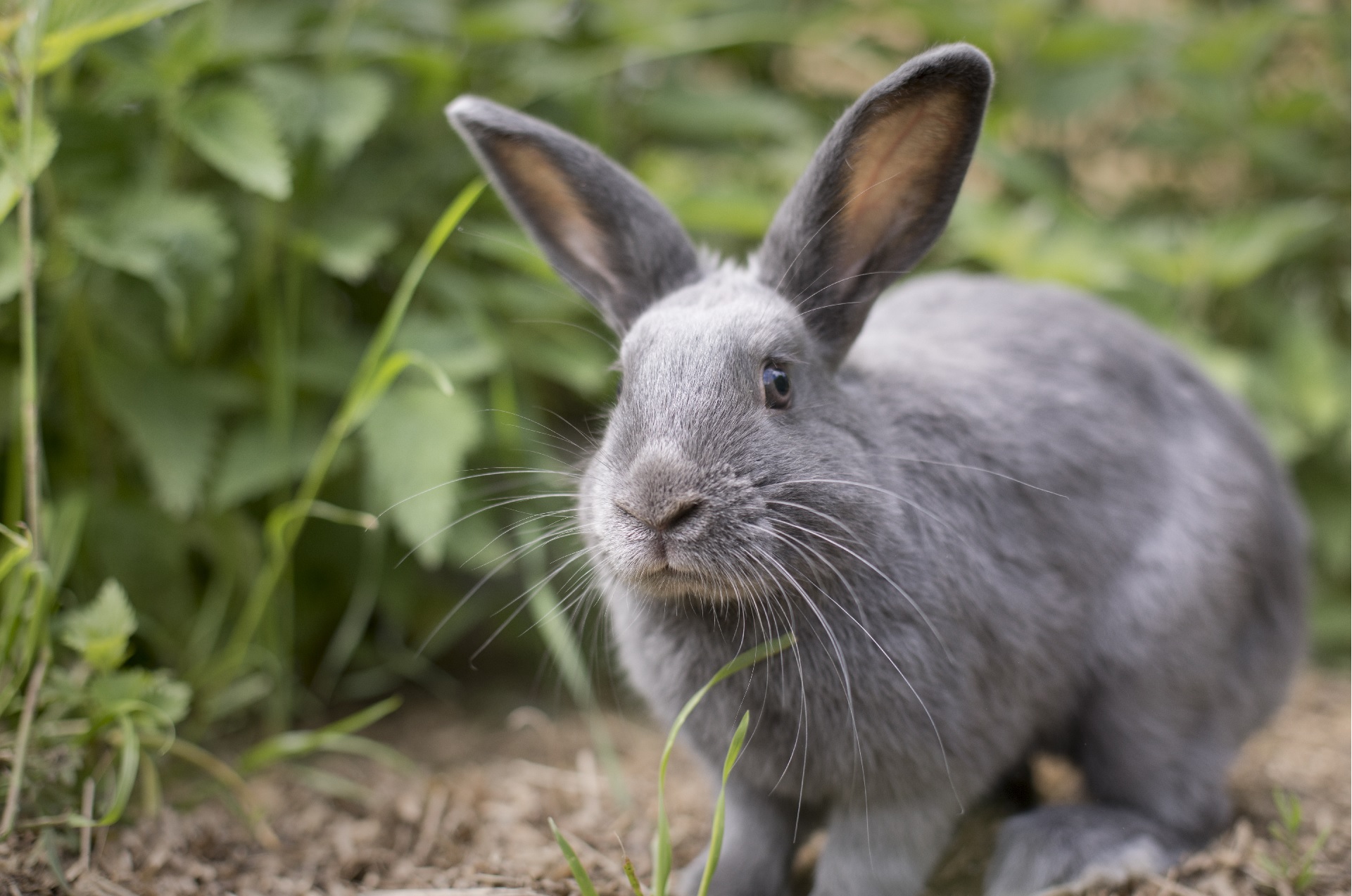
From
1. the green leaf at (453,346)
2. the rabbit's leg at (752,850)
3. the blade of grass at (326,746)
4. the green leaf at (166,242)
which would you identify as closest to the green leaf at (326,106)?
the green leaf at (166,242)

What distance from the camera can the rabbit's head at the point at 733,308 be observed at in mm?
2459

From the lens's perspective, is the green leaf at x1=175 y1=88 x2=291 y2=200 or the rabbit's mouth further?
the green leaf at x1=175 y1=88 x2=291 y2=200

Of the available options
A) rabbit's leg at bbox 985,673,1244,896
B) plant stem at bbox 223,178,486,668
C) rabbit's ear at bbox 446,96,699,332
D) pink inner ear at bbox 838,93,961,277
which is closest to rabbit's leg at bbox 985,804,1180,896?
rabbit's leg at bbox 985,673,1244,896

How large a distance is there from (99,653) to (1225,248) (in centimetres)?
514

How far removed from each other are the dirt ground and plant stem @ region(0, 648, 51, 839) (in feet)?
0.27

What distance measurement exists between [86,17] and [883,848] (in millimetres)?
3090

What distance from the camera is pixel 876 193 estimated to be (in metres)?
2.85

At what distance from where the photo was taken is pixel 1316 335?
561 centimetres

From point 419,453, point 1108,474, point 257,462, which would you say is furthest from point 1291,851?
point 257,462

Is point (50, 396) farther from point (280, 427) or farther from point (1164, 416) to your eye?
point (1164, 416)

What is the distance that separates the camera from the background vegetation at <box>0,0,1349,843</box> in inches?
147

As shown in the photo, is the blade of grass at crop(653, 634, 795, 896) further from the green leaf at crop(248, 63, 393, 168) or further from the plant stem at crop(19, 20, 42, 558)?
the green leaf at crop(248, 63, 393, 168)

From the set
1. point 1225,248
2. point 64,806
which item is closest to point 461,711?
point 64,806

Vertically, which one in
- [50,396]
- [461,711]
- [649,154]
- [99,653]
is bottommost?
[461,711]
